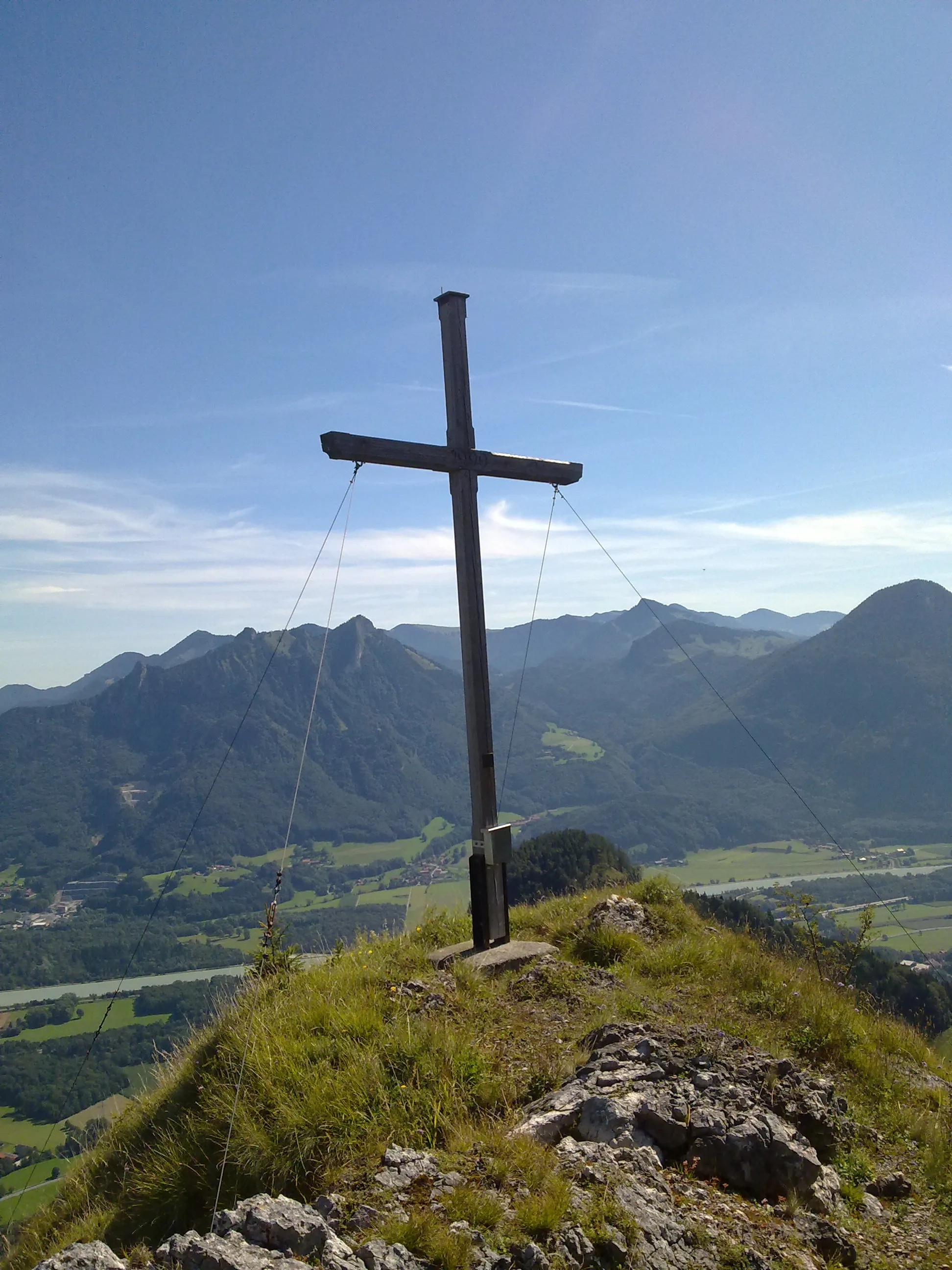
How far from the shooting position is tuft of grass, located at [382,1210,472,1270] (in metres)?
3.40

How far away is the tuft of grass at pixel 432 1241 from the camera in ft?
11.2

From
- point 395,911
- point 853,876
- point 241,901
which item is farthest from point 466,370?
point 241,901

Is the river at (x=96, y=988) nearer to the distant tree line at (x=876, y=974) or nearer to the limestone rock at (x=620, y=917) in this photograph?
the distant tree line at (x=876, y=974)

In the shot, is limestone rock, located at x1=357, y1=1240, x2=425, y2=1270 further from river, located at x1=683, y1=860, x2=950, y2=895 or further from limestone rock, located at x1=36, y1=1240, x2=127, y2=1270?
river, located at x1=683, y1=860, x2=950, y2=895

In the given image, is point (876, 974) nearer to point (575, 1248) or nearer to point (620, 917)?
point (620, 917)

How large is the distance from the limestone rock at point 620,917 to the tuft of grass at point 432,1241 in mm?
4938

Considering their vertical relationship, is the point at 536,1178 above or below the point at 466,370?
below

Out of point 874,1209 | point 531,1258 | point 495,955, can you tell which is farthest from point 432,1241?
point 495,955

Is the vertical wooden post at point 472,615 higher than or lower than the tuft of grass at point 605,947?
higher

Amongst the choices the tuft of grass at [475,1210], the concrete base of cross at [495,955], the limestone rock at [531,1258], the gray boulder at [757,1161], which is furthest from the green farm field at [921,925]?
the limestone rock at [531,1258]

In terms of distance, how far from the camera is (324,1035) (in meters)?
5.45

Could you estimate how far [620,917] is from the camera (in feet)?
29.0

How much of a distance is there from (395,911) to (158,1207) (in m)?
110

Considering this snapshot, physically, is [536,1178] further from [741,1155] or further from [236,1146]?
[236,1146]
